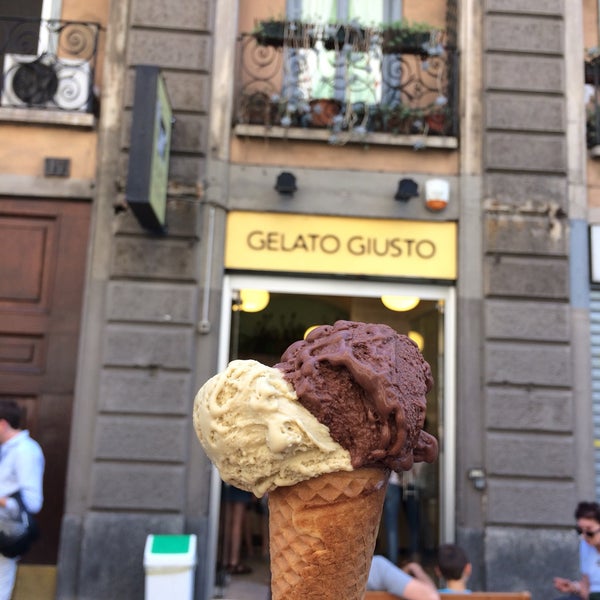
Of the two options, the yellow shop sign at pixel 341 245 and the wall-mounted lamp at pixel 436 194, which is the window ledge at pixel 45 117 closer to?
the yellow shop sign at pixel 341 245

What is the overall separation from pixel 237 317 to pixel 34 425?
244 cm

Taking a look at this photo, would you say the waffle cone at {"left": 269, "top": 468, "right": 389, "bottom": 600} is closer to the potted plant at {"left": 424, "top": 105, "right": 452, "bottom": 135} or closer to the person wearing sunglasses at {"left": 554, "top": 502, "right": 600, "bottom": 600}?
the person wearing sunglasses at {"left": 554, "top": 502, "right": 600, "bottom": 600}

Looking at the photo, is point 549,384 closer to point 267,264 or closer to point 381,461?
point 267,264

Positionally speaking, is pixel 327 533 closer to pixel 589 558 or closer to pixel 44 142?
pixel 589 558

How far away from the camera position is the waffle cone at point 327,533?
5.29 feet

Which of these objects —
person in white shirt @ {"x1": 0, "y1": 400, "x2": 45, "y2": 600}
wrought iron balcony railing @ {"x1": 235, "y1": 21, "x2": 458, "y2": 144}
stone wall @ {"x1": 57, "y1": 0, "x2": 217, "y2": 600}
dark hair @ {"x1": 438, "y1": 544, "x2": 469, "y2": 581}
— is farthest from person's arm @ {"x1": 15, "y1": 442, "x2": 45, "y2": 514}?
wrought iron balcony railing @ {"x1": 235, "y1": 21, "x2": 458, "y2": 144}

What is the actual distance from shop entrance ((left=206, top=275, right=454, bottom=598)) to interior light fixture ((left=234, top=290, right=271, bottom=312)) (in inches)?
0.4

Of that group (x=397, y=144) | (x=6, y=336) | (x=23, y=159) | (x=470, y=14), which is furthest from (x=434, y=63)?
(x=6, y=336)

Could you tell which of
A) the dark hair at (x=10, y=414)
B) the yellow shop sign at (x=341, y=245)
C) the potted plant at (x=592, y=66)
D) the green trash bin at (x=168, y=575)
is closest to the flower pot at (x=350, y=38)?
the yellow shop sign at (x=341, y=245)

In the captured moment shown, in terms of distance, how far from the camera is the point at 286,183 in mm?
7094

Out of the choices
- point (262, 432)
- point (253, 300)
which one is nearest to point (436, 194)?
point (253, 300)

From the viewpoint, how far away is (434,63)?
779 cm

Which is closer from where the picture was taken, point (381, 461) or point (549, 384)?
point (381, 461)

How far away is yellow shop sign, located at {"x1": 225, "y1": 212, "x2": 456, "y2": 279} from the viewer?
717cm
